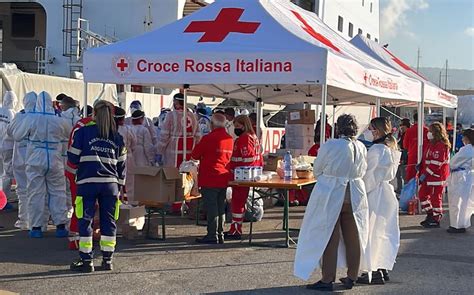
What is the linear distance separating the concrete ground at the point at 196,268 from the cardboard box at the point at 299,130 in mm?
4285

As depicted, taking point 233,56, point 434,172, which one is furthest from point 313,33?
point 434,172

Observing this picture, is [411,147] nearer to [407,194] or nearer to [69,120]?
[407,194]

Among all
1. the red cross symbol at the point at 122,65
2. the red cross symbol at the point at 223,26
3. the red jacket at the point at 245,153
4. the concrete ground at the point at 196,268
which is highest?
the red cross symbol at the point at 223,26

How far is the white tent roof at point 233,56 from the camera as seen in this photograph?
7973 millimetres

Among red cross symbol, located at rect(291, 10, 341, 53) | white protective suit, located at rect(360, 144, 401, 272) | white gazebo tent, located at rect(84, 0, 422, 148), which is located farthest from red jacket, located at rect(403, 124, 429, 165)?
white protective suit, located at rect(360, 144, 401, 272)

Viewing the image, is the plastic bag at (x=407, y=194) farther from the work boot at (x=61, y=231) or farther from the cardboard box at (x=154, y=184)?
the work boot at (x=61, y=231)

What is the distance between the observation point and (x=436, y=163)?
10.9 meters

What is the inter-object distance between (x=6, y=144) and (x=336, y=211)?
266 inches

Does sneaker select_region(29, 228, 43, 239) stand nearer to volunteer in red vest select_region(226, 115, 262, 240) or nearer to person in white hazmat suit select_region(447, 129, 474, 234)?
volunteer in red vest select_region(226, 115, 262, 240)

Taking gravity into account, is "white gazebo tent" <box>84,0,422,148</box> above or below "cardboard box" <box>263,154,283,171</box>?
above

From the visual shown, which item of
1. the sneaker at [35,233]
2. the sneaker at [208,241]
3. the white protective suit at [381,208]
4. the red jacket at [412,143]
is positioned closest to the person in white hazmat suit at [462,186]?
the red jacket at [412,143]

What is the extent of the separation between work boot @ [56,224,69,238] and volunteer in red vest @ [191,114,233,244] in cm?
190

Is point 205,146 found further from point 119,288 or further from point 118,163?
point 119,288

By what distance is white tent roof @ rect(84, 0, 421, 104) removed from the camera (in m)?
7.97
